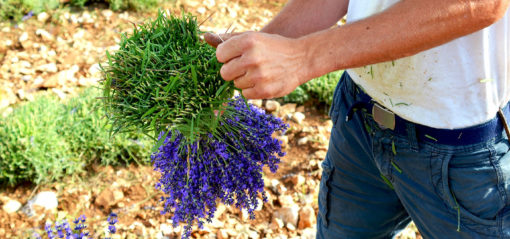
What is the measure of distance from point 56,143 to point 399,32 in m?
2.54

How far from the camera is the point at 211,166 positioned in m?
1.69

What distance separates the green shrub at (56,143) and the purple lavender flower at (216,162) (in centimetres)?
151

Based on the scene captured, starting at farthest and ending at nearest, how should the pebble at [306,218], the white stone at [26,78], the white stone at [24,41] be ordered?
the white stone at [24,41]
the white stone at [26,78]
the pebble at [306,218]

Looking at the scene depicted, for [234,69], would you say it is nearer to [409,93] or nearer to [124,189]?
[409,93]

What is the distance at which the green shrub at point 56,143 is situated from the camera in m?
3.13

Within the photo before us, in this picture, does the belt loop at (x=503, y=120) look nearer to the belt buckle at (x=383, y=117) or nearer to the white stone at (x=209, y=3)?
the belt buckle at (x=383, y=117)

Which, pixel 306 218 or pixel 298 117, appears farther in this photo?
pixel 298 117

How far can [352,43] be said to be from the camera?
126cm

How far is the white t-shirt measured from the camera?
4.58 ft

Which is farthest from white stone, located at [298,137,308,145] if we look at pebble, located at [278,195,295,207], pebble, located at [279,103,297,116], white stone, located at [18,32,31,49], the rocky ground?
white stone, located at [18,32,31,49]

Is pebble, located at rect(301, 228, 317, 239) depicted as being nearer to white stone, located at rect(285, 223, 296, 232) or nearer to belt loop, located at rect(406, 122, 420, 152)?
white stone, located at rect(285, 223, 296, 232)

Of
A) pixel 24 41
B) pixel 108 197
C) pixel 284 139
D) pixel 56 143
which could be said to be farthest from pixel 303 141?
pixel 24 41

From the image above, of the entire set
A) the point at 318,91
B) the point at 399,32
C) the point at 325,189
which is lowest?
the point at 318,91

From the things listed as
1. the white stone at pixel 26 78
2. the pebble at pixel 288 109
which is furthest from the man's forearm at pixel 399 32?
the white stone at pixel 26 78
